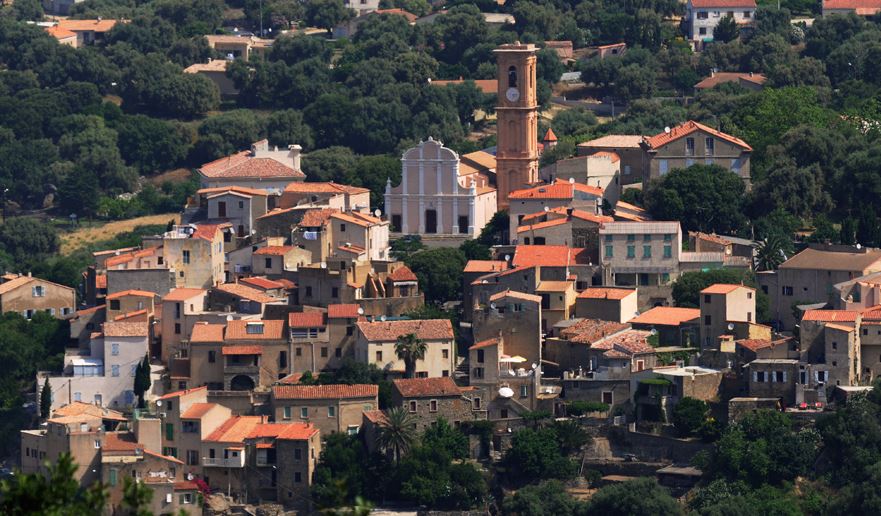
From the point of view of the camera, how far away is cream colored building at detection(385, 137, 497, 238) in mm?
77625

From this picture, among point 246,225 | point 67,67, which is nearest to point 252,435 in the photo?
point 246,225

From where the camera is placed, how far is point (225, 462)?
61.7 metres

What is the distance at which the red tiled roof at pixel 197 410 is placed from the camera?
61.9m

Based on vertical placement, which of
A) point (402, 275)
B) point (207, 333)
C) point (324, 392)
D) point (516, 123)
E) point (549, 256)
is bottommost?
point (324, 392)

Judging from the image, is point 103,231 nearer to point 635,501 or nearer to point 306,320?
point 306,320

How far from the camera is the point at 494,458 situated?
62.3 m

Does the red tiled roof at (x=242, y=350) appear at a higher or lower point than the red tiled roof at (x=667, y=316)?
lower

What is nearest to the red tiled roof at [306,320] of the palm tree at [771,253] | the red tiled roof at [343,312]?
the red tiled roof at [343,312]

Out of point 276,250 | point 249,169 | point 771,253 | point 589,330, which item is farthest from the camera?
point 249,169

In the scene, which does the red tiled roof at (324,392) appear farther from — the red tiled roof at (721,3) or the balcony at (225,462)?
the red tiled roof at (721,3)

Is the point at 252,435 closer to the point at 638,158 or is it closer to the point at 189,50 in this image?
the point at 638,158

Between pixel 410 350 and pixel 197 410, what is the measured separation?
5.16m

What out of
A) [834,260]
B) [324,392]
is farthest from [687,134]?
[324,392]

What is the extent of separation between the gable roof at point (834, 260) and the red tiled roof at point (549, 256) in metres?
5.06
